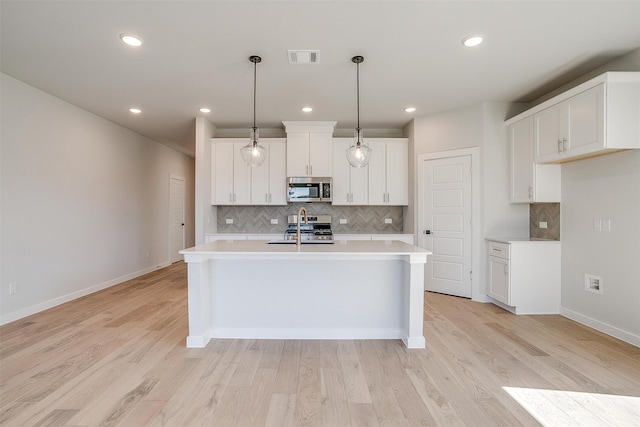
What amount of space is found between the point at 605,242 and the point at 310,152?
379 centimetres

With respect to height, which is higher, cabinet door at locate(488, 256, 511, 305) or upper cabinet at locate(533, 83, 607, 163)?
upper cabinet at locate(533, 83, 607, 163)

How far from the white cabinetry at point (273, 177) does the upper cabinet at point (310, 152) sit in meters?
0.18

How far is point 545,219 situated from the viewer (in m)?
3.87

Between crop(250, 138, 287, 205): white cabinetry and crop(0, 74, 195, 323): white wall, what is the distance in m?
2.32

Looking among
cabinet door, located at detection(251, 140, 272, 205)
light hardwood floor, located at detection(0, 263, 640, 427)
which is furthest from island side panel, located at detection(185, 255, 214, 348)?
cabinet door, located at detection(251, 140, 272, 205)

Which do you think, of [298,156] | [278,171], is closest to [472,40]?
[298,156]

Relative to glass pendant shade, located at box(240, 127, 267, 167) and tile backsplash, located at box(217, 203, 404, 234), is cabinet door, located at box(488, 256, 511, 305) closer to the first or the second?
tile backsplash, located at box(217, 203, 404, 234)

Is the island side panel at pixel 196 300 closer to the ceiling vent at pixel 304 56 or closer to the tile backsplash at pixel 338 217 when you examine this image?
the ceiling vent at pixel 304 56

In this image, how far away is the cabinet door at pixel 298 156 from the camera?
501 centimetres

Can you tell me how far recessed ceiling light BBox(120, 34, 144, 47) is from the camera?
258cm

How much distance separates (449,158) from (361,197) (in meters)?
1.46

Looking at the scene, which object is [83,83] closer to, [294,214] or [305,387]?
[294,214]

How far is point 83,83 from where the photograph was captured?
3.51 m

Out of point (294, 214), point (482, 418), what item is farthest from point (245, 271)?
point (294, 214)
